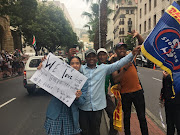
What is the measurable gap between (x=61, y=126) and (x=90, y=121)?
0.46 meters

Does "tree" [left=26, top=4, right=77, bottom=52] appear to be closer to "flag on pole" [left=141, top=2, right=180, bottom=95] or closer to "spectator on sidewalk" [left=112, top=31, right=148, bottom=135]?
"spectator on sidewalk" [left=112, top=31, right=148, bottom=135]

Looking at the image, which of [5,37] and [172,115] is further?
[5,37]

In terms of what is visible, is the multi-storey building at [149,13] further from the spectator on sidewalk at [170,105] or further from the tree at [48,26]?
the spectator on sidewalk at [170,105]

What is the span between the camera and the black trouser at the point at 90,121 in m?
2.63

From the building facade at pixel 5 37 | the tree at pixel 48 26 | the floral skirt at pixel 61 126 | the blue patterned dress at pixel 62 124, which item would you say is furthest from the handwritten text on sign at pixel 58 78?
the building facade at pixel 5 37

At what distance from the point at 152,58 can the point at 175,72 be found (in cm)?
35

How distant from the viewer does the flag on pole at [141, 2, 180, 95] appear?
89.4 inches

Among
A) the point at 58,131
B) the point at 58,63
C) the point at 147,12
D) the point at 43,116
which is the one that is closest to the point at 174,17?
the point at 58,63

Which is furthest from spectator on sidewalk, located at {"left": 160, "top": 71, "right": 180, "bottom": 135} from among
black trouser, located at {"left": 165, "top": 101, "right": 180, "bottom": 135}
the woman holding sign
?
the woman holding sign

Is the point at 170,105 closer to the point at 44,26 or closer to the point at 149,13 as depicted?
the point at 44,26

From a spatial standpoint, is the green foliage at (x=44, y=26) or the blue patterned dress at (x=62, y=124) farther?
the green foliage at (x=44, y=26)

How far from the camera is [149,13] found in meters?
33.4

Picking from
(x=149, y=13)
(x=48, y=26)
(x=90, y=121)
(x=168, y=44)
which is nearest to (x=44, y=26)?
(x=48, y=26)

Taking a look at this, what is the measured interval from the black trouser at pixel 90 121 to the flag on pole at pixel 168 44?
113 centimetres
